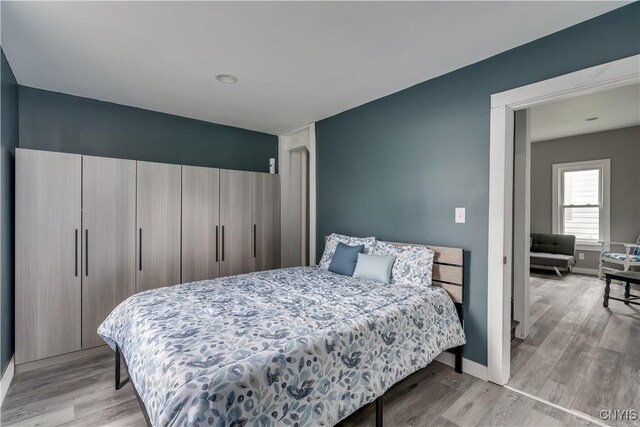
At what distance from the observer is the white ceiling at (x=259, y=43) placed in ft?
5.94

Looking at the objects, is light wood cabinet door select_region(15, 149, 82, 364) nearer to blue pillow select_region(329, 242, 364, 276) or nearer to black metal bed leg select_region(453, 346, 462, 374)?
blue pillow select_region(329, 242, 364, 276)

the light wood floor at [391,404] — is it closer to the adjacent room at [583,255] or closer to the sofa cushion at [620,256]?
the adjacent room at [583,255]

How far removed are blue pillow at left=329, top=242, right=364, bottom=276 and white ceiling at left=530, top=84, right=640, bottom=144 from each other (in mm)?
3032

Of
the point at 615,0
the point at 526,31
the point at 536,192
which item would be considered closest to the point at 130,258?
the point at 526,31

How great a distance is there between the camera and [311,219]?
414cm

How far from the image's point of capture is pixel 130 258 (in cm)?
299

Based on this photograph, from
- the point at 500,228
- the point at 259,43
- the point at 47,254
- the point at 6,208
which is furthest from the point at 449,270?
the point at 6,208

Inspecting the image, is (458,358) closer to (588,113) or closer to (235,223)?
(235,223)

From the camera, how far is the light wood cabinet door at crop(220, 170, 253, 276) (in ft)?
11.9

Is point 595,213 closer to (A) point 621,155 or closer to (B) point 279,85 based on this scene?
(A) point 621,155

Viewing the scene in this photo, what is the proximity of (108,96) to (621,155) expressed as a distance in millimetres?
7767

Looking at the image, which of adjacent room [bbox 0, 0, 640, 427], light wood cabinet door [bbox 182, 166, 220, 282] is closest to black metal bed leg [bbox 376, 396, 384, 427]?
adjacent room [bbox 0, 0, 640, 427]

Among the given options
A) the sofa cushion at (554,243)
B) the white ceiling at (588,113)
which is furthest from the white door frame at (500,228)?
the sofa cushion at (554,243)

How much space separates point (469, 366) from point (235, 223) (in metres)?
2.85
